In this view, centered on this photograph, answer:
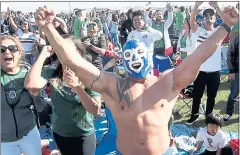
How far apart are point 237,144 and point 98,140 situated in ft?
5.99

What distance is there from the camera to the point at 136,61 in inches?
110

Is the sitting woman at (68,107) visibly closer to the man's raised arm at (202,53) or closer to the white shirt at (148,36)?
the man's raised arm at (202,53)

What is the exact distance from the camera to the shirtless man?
8.97 feet

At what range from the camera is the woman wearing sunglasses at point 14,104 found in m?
3.19

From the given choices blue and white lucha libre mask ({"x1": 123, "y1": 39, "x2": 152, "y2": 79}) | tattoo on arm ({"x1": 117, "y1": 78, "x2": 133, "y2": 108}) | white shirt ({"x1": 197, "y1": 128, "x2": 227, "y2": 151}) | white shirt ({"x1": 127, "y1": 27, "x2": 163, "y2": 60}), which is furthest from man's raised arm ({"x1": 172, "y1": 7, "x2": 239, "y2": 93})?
white shirt ({"x1": 127, "y1": 27, "x2": 163, "y2": 60})

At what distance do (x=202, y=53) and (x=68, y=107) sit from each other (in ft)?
4.03

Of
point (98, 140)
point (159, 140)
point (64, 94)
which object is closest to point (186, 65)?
point (159, 140)

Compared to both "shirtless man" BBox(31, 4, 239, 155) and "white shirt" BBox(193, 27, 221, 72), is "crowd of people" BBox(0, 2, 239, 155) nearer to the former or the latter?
"shirtless man" BBox(31, 4, 239, 155)

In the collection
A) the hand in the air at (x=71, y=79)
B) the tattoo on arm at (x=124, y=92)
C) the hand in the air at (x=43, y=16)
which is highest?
the hand in the air at (x=43, y=16)

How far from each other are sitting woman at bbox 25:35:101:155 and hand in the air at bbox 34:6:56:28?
2.04 feet

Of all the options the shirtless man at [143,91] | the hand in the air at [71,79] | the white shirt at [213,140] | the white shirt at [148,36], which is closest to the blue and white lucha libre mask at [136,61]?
the shirtless man at [143,91]

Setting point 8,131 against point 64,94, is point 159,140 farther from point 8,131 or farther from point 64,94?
point 8,131

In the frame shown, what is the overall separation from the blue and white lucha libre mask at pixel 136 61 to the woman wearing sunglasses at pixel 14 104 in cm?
88

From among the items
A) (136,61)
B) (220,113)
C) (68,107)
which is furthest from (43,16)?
(220,113)
